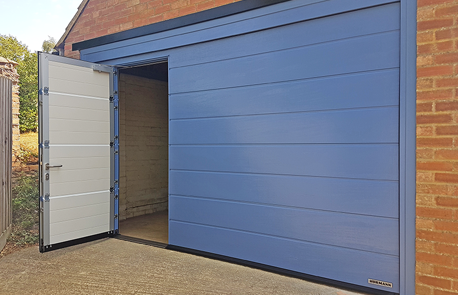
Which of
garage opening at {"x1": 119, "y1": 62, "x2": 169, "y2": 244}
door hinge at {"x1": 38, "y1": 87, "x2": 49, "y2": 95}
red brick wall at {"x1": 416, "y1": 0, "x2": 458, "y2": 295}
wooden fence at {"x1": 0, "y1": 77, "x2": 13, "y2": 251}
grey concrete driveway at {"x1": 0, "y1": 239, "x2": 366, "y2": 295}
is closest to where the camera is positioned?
red brick wall at {"x1": 416, "y1": 0, "x2": 458, "y2": 295}

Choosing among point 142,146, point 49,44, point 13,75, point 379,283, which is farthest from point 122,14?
point 49,44

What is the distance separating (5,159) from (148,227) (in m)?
2.37

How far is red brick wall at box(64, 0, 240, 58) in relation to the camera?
4287 mm

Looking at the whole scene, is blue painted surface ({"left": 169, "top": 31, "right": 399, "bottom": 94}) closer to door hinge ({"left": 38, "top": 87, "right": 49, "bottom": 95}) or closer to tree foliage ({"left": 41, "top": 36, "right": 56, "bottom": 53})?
door hinge ({"left": 38, "top": 87, "right": 49, "bottom": 95})

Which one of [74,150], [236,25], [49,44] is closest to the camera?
[236,25]

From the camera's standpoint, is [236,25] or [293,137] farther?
[236,25]

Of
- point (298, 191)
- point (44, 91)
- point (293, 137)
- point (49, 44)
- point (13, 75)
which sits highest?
point (49, 44)

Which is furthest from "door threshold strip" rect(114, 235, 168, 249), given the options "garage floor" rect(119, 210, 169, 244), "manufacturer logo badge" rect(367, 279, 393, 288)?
"manufacturer logo badge" rect(367, 279, 393, 288)

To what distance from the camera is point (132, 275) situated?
3.49m

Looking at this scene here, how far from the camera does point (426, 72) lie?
108 inches

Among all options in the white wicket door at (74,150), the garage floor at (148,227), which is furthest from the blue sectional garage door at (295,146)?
the white wicket door at (74,150)

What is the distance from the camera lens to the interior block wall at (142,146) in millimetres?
6641

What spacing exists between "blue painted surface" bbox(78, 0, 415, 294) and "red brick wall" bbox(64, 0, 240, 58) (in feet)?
0.95

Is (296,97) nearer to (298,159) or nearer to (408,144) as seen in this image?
(298,159)
